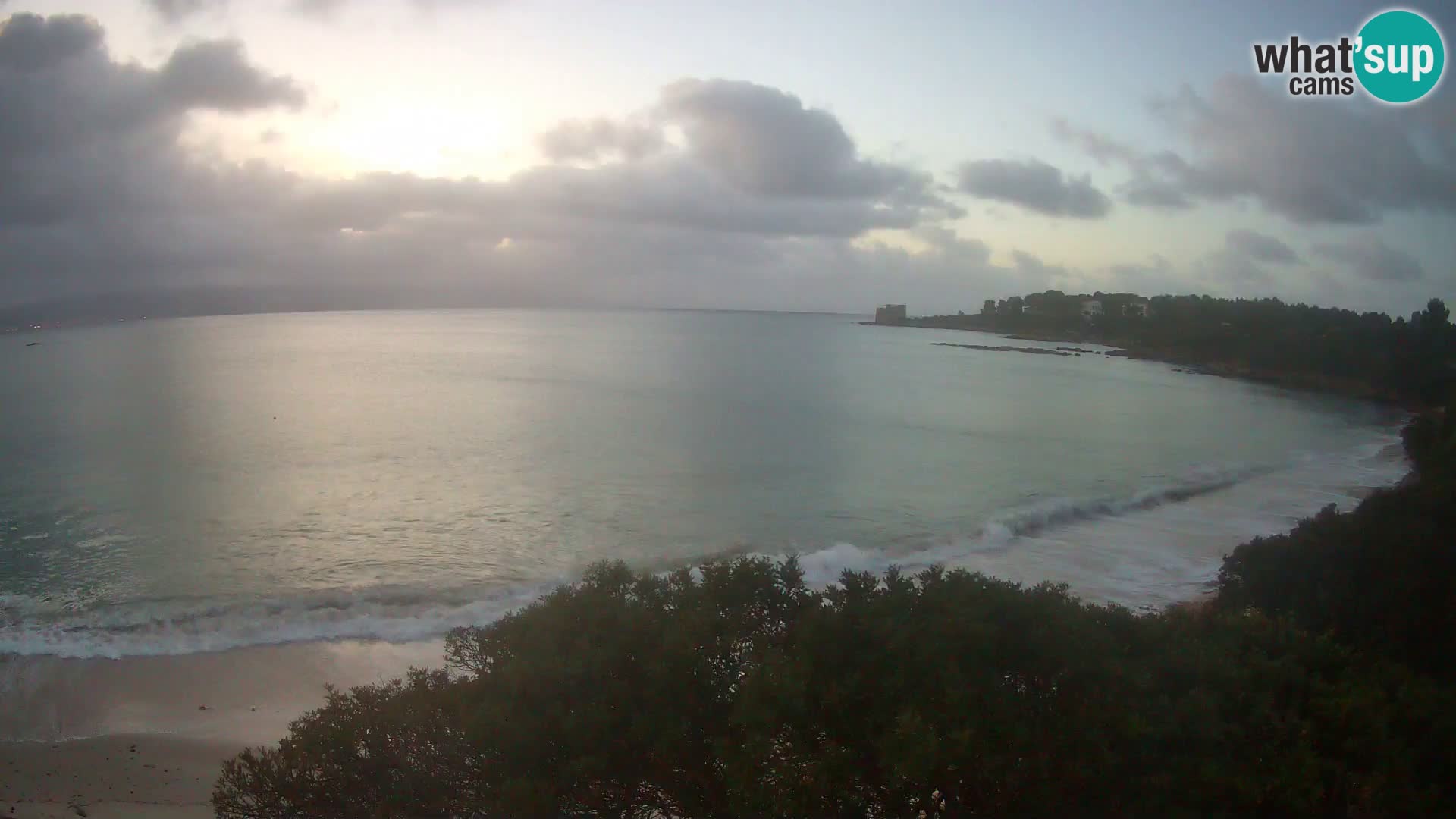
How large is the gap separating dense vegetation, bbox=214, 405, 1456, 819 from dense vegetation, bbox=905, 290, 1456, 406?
56927 millimetres

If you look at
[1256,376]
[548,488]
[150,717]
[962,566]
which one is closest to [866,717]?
[962,566]

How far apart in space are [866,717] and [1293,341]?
255ft

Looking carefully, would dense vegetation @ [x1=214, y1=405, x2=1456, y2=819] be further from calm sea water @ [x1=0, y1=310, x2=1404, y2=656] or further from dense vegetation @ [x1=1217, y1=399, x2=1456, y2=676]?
calm sea water @ [x1=0, y1=310, x2=1404, y2=656]

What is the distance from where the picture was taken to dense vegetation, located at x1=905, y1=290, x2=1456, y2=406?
55.2m

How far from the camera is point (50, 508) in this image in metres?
21.0

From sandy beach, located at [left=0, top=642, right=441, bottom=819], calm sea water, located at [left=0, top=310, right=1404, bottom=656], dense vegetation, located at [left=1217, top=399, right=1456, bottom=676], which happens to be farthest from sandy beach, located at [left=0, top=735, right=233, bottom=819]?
dense vegetation, located at [left=1217, top=399, right=1456, bottom=676]

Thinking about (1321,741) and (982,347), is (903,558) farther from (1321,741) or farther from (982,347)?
(982,347)

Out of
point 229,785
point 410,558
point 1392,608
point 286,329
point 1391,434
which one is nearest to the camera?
point 229,785

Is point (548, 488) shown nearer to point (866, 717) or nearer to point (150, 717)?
point (150, 717)

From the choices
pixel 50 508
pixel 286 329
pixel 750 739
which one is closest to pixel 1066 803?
pixel 750 739

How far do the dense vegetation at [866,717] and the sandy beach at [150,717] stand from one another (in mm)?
3892

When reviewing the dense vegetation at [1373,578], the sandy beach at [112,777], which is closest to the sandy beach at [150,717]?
the sandy beach at [112,777]

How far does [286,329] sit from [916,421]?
133 meters

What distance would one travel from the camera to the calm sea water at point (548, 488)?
16016 mm
